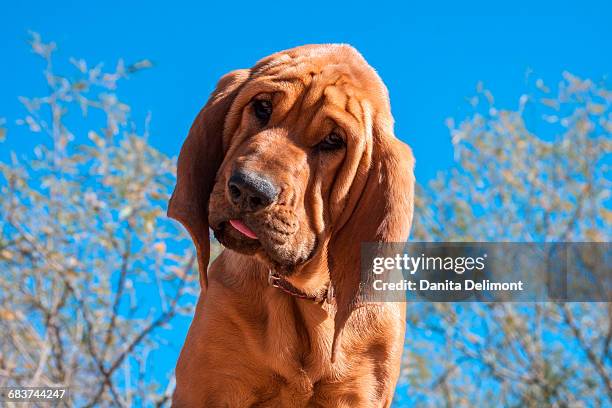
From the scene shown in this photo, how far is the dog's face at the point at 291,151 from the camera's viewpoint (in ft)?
10.1

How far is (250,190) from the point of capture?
3.01m

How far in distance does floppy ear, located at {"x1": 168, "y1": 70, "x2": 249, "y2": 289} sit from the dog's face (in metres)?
0.06

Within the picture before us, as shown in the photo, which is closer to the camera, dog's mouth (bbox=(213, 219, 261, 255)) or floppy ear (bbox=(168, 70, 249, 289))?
dog's mouth (bbox=(213, 219, 261, 255))

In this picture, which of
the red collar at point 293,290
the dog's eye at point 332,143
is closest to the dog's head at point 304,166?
the dog's eye at point 332,143

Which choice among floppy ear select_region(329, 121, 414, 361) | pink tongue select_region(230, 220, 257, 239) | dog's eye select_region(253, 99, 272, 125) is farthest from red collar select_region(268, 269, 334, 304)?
dog's eye select_region(253, 99, 272, 125)

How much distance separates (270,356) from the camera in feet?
11.4

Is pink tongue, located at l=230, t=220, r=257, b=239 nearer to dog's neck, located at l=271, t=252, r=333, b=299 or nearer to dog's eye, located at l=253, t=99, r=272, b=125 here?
dog's neck, located at l=271, t=252, r=333, b=299

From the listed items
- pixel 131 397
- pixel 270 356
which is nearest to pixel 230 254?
pixel 270 356

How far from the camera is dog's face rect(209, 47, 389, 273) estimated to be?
3.08 metres

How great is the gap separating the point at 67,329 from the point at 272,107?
13.4 ft

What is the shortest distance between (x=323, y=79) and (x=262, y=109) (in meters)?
0.27
